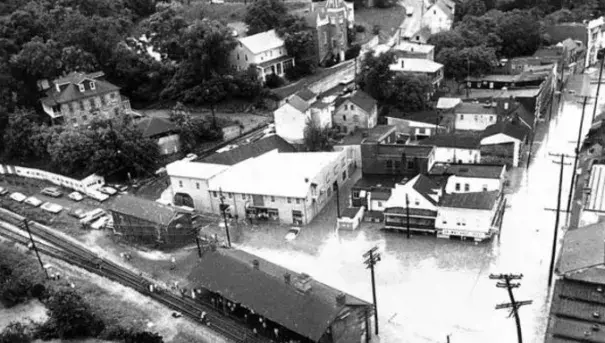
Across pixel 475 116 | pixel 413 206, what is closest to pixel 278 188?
pixel 413 206

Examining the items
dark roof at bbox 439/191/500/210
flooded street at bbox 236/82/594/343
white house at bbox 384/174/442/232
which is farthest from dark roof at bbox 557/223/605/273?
white house at bbox 384/174/442/232

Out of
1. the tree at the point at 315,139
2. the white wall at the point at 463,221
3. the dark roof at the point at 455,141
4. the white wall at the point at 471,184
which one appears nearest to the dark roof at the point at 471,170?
the white wall at the point at 471,184

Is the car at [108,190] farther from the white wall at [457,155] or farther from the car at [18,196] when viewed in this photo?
the white wall at [457,155]

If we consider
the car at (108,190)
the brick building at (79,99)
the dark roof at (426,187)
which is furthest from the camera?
the brick building at (79,99)

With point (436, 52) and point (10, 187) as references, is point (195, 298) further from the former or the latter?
point (436, 52)

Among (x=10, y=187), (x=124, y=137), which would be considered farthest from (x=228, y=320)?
(x=10, y=187)

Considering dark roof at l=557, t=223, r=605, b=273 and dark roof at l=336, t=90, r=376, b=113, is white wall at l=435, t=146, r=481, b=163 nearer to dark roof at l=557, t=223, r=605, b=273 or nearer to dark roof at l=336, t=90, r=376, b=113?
dark roof at l=336, t=90, r=376, b=113
